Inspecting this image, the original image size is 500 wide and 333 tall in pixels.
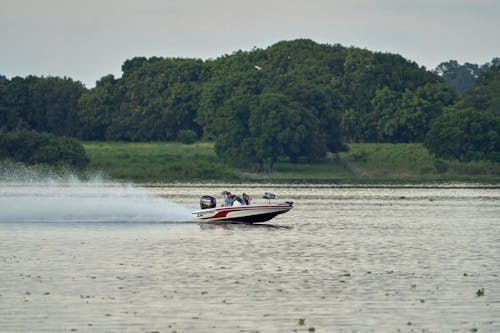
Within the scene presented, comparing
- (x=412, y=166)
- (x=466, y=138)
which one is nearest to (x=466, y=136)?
(x=466, y=138)

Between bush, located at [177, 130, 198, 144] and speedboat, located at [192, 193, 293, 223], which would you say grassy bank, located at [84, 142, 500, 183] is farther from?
speedboat, located at [192, 193, 293, 223]

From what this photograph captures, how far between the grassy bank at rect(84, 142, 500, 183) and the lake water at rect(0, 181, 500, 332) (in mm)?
74208

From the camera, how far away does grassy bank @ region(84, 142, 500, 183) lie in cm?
14975

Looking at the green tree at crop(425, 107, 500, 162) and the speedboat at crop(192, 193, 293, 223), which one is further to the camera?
the green tree at crop(425, 107, 500, 162)

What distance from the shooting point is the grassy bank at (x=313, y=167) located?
150 metres

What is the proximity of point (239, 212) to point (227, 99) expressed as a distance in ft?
380

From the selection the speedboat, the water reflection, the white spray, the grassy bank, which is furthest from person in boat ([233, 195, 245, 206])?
the grassy bank

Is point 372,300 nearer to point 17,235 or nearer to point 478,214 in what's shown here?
point 17,235

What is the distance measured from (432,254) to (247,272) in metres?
11.2

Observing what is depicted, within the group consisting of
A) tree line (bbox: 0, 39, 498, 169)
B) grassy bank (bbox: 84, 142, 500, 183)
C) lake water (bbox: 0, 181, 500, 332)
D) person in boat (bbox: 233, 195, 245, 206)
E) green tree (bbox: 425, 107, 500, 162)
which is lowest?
lake water (bbox: 0, 181, 500, 332)

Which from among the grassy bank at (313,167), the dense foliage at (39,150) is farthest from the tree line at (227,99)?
the dense foliage at (39,150)

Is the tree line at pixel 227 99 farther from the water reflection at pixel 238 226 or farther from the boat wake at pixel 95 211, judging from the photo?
the water reflection at pixel 238 226

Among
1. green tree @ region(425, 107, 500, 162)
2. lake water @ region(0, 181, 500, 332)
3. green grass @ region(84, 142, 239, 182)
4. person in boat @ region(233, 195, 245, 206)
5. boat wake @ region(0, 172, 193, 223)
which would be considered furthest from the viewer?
green tree @ region(425, 107, 500, 162)

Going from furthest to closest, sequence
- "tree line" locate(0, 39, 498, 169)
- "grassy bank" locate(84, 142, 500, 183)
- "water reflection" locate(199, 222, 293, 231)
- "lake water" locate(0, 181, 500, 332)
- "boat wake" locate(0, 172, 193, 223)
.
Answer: "tree line" locate(0, 39, 498, 169), "grassy bank" locate(84, 142, 500, 183), "boat wake" locate(0, 172, 193, 223), "water reflection" locate(199, 222, 293, 231), "lake water" locate(0, 181, 500, 332)
